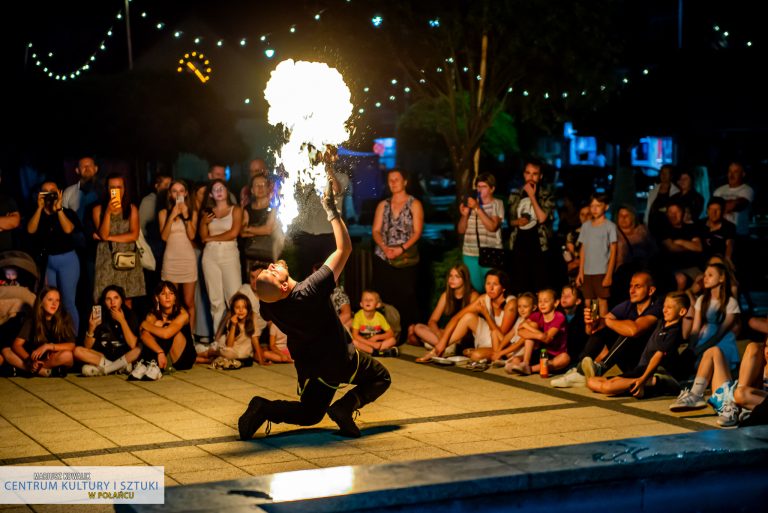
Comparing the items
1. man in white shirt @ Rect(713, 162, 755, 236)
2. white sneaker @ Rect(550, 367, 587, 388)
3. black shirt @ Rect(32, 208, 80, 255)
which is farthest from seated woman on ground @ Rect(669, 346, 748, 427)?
black shirt @ Rect(32, 208, 80, 255)

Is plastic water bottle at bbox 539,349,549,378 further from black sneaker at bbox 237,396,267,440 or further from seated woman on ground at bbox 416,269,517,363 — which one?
black sneaker at bbox 237,396,267,440

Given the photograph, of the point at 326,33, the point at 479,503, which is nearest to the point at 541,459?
the point at 479,503

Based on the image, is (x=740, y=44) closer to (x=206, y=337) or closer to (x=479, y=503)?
(x=206, y=337)

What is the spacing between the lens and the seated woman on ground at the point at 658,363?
9516 mm

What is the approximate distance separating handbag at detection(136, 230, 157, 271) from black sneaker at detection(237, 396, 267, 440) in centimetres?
456

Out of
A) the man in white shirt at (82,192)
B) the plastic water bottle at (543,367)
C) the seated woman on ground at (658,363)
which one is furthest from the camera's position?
the man in white shirt at (82,192)

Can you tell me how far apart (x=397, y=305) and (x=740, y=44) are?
9907mm

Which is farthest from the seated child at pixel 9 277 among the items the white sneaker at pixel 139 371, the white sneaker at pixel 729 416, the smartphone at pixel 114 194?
the white sneaker at pixel 729 416

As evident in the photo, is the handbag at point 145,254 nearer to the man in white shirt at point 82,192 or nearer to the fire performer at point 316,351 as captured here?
the man in white shirt at point 82,192

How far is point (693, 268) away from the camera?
480 inches

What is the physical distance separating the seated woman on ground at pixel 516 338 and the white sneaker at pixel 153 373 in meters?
3.36

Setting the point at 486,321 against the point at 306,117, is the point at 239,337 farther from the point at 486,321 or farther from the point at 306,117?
the point at 306,117

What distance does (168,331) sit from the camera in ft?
36.6

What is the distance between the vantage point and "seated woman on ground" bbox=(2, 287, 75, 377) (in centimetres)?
1083
